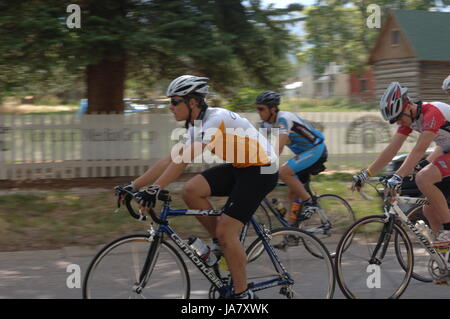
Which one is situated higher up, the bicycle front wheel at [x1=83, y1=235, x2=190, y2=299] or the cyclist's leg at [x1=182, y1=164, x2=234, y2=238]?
the cyclist's leg at [x1=182, y1=164, x2=234, y2=238]

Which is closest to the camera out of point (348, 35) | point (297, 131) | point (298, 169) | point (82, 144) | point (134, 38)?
point (298, 169)

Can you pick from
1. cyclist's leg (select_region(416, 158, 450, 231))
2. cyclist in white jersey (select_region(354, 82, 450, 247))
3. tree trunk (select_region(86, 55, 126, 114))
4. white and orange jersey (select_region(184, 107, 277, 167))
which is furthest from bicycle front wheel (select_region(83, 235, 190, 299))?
tree trunk (select_region(86, 55, 126, 114))

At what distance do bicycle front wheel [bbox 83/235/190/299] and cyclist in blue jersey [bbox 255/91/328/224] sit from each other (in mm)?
2775

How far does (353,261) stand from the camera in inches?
211

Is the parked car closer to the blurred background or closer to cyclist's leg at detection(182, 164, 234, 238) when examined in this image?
the blurred background

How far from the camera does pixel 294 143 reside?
24.3 feet

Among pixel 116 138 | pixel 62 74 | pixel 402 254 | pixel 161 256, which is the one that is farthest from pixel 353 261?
pixel 62 74

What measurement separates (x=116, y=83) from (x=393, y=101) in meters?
7.34

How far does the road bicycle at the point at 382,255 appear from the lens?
17.2ft

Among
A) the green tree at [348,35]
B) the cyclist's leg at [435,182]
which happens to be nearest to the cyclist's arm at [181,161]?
the cyclist's leg at [435,182]

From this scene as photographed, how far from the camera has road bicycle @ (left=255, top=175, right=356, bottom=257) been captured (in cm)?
709

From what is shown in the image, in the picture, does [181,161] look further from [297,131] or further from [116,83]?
[116,83]

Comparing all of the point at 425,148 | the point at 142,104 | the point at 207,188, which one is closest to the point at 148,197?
the point at 207,188

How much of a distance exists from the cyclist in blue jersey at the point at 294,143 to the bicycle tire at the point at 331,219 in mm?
151
